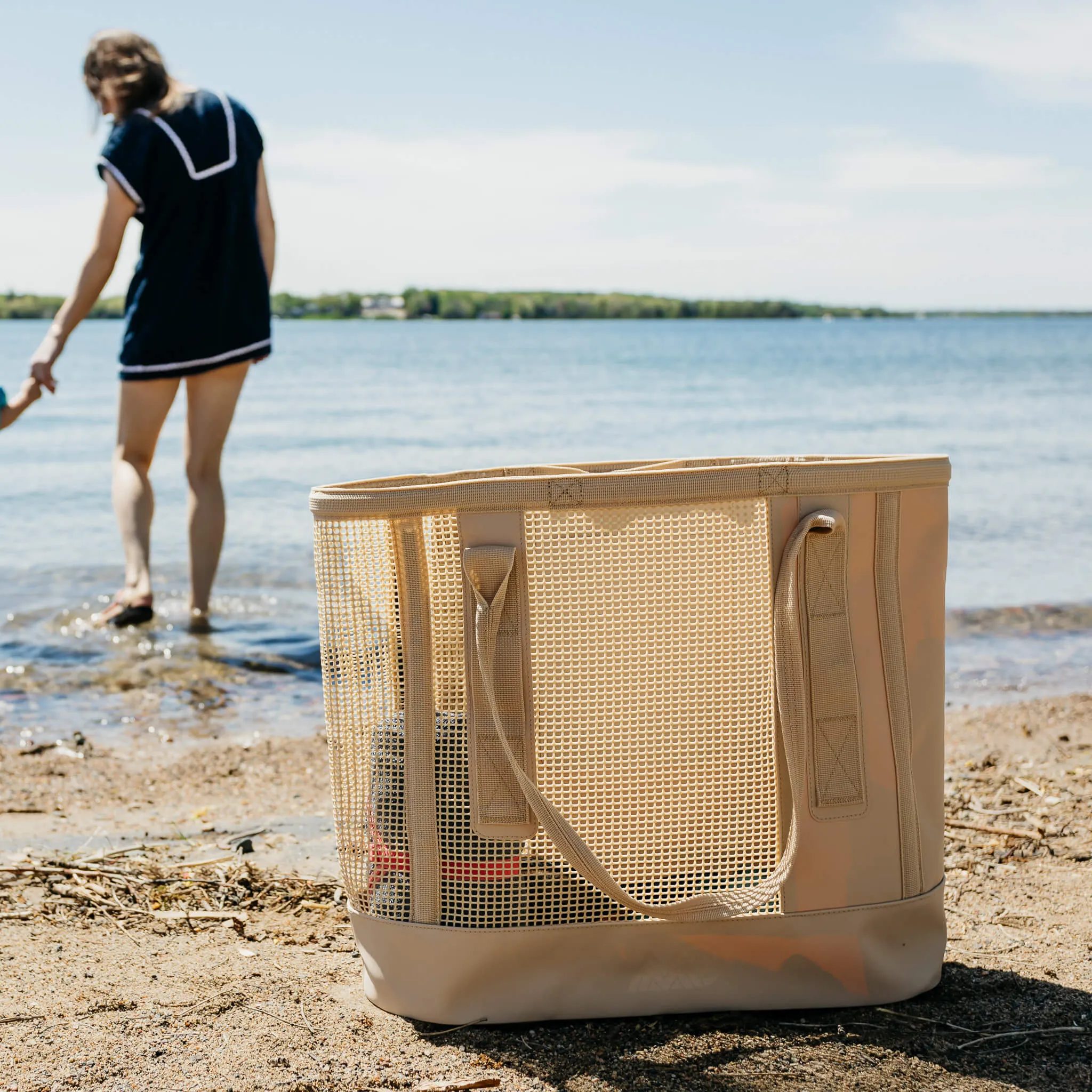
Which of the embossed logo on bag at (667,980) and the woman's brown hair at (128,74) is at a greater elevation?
the woman's brown hair at (128,74)

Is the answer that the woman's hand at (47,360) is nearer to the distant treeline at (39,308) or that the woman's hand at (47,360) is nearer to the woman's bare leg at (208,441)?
the woman's bare leg at (208,441)

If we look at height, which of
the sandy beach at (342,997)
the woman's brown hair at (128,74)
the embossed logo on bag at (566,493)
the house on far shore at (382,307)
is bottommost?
the sandy beach at (342,997)

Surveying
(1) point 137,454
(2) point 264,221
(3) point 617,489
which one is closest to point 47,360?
(1) point 137,454

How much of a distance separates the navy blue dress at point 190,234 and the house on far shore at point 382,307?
62921 mm

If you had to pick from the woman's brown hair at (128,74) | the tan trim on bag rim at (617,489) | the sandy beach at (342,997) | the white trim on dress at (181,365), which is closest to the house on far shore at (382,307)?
the woman's brown hair at (128,74)

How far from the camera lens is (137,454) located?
180 inches

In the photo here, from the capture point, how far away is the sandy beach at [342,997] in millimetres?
1597

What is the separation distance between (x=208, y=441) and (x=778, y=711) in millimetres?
3298

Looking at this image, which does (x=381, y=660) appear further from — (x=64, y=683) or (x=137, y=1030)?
(x=64, y=683)

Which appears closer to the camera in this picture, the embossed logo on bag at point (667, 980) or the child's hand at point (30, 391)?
the embossed logo on bag at point (667, 980)

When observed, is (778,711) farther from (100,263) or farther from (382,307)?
(382,307)

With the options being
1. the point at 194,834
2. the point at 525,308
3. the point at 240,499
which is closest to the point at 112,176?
the point at 194,834

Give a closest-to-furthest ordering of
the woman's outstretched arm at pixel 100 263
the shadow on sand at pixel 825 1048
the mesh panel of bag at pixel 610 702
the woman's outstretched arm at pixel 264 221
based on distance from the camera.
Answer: the shadow on sand at pixel 825 1048 → the mesh panel of bag at pixel 610 702 → the woman's outstretched arm at pixel 100 263 → the woman's outstretched arm at pixel 264 221

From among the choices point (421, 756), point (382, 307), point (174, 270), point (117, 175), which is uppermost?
point (382, 307)
